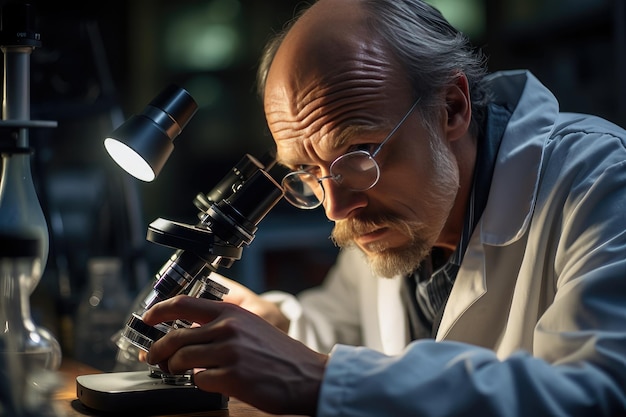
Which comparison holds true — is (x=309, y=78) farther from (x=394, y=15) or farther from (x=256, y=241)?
(x=256, y=241)

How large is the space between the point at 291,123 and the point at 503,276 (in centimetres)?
50

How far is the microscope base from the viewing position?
1291mm

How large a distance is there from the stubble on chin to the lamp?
0.41 metres

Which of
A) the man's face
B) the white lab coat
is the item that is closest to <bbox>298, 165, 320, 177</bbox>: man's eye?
the man's face

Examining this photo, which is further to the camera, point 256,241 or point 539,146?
point 256,241

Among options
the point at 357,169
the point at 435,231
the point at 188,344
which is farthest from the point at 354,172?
the point at 188,344

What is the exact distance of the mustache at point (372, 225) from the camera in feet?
5.41

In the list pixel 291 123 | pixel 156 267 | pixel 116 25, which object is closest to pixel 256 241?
pixel 156 267

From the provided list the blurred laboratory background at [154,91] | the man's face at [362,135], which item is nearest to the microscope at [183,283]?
the man's face at [362,135]

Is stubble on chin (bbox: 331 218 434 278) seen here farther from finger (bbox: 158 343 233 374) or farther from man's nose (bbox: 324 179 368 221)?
finger (bbox: 158 343 233 374)

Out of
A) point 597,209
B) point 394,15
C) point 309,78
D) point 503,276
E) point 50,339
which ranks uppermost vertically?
point 394,15

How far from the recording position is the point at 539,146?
5.45 feet

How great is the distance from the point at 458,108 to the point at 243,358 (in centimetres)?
84

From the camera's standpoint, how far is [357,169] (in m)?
1.58
